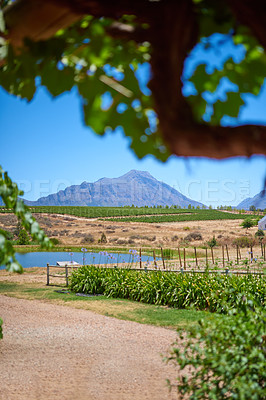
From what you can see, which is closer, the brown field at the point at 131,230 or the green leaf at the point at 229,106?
the green leaf at the point at 229,106

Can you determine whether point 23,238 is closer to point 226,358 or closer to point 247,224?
point 247,224

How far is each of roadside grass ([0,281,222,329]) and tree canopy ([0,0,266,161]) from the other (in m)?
4.94

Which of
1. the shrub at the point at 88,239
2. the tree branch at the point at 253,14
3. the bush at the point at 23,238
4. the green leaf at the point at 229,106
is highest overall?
the tree branch at the point at 253,14

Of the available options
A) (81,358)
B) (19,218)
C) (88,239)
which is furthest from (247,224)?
(19,218)

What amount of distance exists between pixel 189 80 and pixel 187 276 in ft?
25.0

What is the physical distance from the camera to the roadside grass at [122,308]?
7.03 metres

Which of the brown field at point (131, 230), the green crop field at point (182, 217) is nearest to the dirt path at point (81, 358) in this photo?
the brown field at point (131, 230)

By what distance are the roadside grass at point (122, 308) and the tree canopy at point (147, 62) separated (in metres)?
4.94

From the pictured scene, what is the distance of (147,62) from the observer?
96 cm

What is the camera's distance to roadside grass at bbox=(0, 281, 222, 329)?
7.03 m

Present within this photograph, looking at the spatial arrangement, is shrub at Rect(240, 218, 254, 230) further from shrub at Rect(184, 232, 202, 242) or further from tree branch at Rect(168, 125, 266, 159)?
tree branch at Rect(168, 125, 266, 159)

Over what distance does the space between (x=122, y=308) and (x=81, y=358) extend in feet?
9.46

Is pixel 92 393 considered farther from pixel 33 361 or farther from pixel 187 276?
pixel 187 276

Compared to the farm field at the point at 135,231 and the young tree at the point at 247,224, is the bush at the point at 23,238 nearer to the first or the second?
the farm field at the point at 135,231
